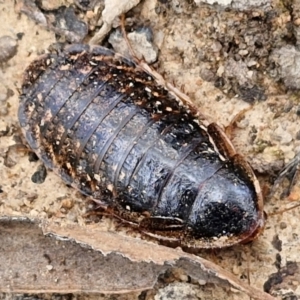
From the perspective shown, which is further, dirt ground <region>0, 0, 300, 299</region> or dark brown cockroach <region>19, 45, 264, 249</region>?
dirt ground <region>0, 0, 300, 299</region>

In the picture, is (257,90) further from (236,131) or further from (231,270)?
(231,270)

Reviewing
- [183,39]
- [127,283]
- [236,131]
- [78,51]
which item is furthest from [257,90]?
[127,283]

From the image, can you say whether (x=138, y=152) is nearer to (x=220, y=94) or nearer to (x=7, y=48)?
(x=220, y=94)

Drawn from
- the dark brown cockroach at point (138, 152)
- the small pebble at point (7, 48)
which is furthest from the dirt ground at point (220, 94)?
the dark brown cockroach at point (138, 152)

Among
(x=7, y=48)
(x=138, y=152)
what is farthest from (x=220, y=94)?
(x=7, y=48)

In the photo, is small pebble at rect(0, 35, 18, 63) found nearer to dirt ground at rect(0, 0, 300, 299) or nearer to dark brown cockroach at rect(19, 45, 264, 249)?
dirt ground at rect(0, 0, 300, 299)

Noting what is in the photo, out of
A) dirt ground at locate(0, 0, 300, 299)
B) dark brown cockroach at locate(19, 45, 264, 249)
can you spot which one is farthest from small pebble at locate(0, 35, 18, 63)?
dark brown cockroach at locate(19, 45, 264, 249)
